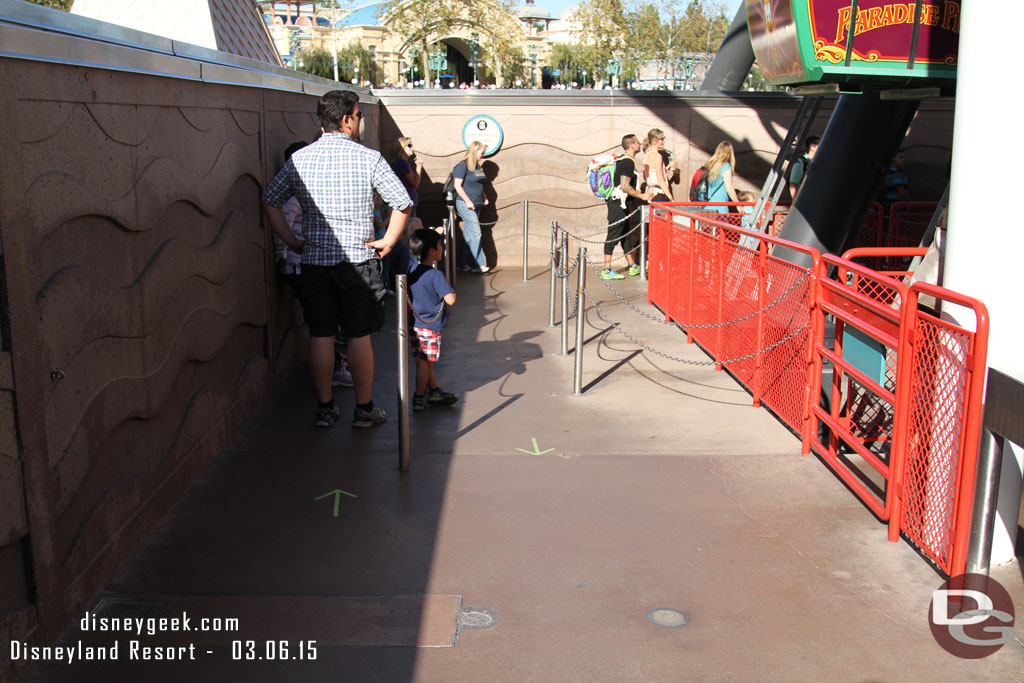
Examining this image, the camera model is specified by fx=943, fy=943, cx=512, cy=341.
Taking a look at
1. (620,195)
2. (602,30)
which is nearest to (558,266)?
(620,195)

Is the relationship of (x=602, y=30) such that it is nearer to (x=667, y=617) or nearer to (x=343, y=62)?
(x=343, y=62)

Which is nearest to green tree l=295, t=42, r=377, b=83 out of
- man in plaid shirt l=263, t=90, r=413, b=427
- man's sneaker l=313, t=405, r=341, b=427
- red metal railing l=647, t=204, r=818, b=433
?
red metal railing l=647, t=204, r=818, b=433

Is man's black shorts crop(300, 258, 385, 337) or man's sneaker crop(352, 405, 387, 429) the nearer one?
man's black shorts crop(300, 258, 385, 337)

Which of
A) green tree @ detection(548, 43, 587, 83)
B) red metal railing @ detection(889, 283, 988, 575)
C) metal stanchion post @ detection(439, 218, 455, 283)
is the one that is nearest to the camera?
red metal railing @ detection(889, 283, 988, 575)

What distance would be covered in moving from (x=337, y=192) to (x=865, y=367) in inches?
135

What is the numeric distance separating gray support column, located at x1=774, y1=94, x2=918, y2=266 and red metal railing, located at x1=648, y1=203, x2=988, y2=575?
1.61 m

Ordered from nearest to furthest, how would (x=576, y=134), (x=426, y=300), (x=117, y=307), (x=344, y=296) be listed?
(x=117, y=307) → (x=344, y=296) → (x=426, y=300) → (x=576, y=134)

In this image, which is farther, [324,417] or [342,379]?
[342,379]

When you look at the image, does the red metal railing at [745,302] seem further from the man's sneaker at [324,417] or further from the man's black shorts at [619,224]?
the man's sneaker at [324,417]

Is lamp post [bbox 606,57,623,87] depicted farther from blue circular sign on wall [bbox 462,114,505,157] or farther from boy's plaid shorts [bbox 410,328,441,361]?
boy's plaid shorts [bbox 410,328,441,361]

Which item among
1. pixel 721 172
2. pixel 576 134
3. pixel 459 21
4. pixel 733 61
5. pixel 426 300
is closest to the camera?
pixel 426 300

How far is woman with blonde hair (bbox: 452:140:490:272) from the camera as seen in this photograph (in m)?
13.4

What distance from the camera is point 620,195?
519 inches

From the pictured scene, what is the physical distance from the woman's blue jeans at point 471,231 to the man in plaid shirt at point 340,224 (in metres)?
7.26
